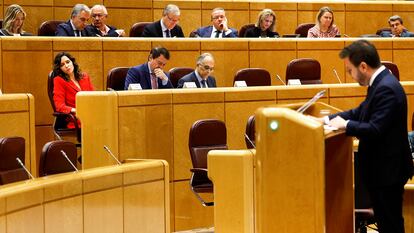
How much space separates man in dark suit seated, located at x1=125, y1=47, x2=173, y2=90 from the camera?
19.6 ft

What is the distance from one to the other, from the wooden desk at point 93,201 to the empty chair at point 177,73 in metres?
1.85

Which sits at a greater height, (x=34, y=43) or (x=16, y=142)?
(x=34, y=43)

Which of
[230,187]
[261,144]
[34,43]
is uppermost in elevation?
[34,43]

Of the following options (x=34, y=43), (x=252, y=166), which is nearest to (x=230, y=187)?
(x=252, y=166)

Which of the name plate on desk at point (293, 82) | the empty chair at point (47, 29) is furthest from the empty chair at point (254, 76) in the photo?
the empty chair at point (47, 29)

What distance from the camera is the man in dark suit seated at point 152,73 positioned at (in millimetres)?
5961

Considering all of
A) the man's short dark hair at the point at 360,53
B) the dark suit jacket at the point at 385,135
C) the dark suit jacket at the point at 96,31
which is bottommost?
the dark suit jacket at the point at 385,135

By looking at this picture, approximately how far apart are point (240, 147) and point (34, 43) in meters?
1.59

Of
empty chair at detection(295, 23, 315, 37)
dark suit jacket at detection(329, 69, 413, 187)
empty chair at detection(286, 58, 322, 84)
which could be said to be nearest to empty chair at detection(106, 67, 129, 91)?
empty chair at detection(286, 58, 322, 84)

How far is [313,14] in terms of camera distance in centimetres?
915

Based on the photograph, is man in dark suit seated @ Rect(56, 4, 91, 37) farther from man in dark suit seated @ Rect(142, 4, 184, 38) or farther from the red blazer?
the red blazer

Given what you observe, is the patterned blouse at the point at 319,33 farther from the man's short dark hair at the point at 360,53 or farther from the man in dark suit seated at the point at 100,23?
the man's short dark hair at the point at 360,53

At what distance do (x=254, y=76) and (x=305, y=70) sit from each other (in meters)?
0.52

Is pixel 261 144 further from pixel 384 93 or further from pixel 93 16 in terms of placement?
pixel 93 16
